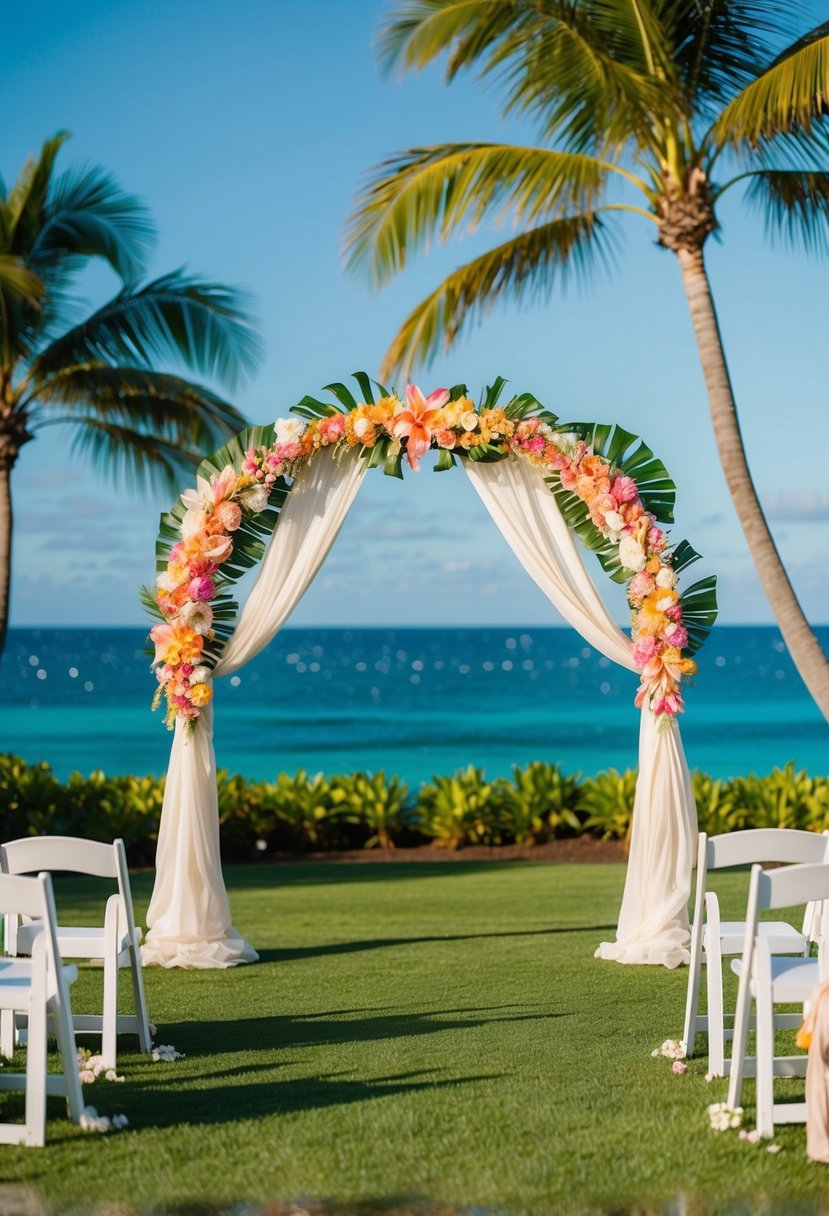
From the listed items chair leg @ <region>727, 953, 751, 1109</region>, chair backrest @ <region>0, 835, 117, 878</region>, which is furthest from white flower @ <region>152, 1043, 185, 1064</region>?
chair leg @ <region>727, 953, 751, 1109</region>

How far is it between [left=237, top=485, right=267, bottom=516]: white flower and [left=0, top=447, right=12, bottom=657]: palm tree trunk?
528cm

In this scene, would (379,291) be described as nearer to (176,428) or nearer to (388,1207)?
(176,428)

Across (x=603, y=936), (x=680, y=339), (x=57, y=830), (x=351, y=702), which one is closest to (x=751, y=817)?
(x=603, y=936)

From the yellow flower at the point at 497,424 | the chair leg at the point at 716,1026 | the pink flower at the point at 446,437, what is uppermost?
the yellow flower at the point at 497,424

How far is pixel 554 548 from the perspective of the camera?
798 cm

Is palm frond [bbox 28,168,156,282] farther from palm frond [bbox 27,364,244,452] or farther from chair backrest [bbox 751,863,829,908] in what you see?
chair backrest [bbox 751,863,829,908]

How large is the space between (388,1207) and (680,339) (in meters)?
35.9

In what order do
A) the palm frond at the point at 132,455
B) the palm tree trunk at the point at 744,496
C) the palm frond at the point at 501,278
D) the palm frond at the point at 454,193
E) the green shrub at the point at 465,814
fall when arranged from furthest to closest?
the palm frond at the point at 132,455, the green shrub at the point at 465,814, the palm frond at the point at 501,278, the palm frond at the point at 454,193, the palm tree trunk at the point at 744,496

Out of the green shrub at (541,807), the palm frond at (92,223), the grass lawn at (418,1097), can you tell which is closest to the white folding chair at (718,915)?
the grass lawn at (418,1097)

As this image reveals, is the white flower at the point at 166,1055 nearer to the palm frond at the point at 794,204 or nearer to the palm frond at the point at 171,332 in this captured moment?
the palm frond at the point at 794,204

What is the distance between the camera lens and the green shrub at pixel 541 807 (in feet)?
41.9

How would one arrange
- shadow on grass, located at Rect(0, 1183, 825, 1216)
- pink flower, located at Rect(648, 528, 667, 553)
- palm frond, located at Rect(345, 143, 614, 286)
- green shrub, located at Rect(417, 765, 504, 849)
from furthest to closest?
green shrub, located at Rect(417, 765, 504, 849)
palm frond, located at Rect(345, 143, 614, 286)
pink flower, located at Rect(648, 528, 667, 553)
shadow on grass, located at Rect(0, 1183, 825, 1216)

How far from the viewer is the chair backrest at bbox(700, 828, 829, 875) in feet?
16.0

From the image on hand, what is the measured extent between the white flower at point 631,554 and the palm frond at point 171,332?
5.98 meters
